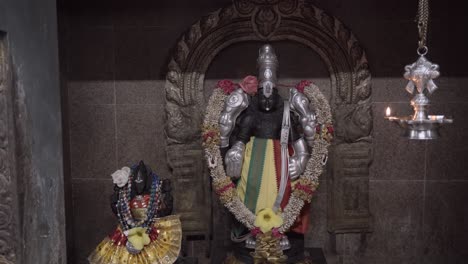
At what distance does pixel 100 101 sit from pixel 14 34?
1.67 meters

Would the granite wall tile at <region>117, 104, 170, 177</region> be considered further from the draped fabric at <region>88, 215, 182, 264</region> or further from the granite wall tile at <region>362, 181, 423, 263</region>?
the granite wall tile at <region>362, 181, 423, 263</region>

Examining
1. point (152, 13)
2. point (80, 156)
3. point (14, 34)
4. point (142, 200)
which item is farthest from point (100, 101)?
point (14, 34)

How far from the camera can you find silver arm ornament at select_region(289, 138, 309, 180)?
329 cm

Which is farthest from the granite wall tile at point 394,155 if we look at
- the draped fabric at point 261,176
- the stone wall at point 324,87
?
the draped fabric at point 261,176

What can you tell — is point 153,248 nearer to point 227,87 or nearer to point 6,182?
point 6,182

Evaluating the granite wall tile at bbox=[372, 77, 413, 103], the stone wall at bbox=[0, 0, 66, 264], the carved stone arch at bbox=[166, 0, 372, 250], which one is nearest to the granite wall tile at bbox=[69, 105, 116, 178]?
the carved stone arch at bbox=[166, 0, 372, 250]

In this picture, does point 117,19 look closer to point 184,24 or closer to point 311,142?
point 184,24

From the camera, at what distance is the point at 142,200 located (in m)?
3.11

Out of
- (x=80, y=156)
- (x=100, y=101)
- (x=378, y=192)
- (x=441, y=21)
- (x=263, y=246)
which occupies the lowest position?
(x=263, y=246)

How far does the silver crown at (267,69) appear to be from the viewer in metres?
3.28

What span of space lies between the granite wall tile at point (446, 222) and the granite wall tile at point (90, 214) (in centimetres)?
259

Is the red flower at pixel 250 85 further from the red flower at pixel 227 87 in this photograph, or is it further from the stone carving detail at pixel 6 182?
the stone carving detail at pixel 6 182

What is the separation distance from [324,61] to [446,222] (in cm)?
164

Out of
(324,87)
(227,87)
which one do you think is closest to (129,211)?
(227,87)
